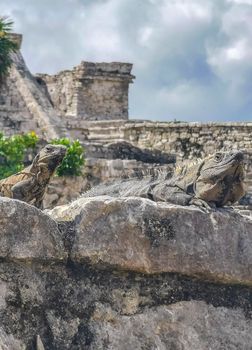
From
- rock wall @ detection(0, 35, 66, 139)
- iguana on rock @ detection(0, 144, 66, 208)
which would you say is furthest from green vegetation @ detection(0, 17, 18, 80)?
iguana on rock @ detection(0, 144, 66, 208)

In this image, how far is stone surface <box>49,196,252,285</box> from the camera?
757cm

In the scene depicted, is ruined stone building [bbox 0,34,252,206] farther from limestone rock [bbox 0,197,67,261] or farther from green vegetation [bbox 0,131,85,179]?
limestone rock [bbox 0,197,67,261]

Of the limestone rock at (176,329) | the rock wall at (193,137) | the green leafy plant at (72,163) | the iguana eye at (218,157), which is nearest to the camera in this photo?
the limestone rock at (176,329)

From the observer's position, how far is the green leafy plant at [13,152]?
28.5 metres

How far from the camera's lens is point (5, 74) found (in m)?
41.4

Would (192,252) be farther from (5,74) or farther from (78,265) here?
(5,74)

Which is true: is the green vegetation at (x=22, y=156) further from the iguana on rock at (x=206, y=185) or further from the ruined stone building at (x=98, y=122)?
the iguana on rock at (x=206, y=185)

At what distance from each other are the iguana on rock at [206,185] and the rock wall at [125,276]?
0.43 meters

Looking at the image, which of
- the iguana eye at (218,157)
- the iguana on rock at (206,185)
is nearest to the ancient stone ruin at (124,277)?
the iguana on rock at (206,185)

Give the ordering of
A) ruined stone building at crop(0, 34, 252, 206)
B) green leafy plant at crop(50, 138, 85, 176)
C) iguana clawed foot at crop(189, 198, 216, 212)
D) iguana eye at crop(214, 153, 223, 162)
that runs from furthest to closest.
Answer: ruined stone building at crop(0, 34, 252, 206), green leafy plant at crop(50, 138, 85, 176), iguana eye at crop(214, 153, 223, 162), iguana clawed foot at crop(189, 198, 216, 212)

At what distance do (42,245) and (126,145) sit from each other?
24.8 meters

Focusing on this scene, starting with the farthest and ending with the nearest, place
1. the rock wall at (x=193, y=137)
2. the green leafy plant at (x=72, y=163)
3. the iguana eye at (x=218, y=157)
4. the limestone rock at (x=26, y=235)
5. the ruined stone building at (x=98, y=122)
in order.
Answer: the rock wall at (x=193, y=137)
the ruined stone building at (x=98, y=122)
the green leafy plant at (x=72, y=163)
the iguana eye at (x=218, y=157)
the limestone rock at (x=26, y=235)

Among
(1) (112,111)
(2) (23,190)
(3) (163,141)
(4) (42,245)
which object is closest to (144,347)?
(4) (42,245)

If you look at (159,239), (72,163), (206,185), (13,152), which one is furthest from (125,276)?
(13,152)
